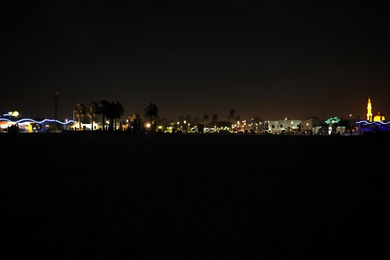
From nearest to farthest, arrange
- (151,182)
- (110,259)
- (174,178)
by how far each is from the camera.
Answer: (110,259) → (151,182) → (174,178)

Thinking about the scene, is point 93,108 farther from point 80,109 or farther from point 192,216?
point 192,216

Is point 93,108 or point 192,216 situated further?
point 93,108

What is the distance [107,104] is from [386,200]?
11097 centimetres

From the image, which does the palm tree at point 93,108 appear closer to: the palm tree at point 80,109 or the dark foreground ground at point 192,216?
the palm tree at point 80,109

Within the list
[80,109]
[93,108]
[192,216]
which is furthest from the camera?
[80,109]

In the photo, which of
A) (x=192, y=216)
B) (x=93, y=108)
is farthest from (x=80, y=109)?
(x=192, y=216)

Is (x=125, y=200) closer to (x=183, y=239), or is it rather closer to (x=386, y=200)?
(x=183, y=239)

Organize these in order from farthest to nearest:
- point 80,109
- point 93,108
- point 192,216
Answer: point 80,109 → point 93,108 → point 192,216

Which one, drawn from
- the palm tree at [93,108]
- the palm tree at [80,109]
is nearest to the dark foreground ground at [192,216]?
the palm tree at [93,108]

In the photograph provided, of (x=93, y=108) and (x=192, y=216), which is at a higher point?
(x=93, y=108)

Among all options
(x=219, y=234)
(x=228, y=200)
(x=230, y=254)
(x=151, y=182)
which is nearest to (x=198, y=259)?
(x=230, y=254)

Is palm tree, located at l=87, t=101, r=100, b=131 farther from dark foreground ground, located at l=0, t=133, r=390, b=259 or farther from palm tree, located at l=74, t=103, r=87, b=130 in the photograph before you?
dark foreground ground, located at l=0, t=133, r=390, b=259

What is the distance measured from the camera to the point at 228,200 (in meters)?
7.67

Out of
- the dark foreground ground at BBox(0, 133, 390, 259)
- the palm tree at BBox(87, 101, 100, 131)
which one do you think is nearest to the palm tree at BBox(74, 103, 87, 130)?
the palm tree at BBox(87, 101, 100, 131)
